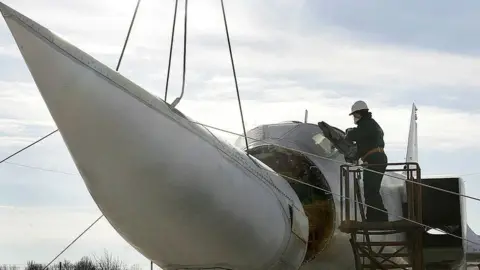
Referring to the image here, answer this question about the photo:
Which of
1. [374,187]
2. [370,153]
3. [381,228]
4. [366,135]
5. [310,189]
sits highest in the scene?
[366,135]

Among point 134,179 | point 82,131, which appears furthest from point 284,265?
point 82,131

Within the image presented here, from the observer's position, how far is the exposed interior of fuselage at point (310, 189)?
35.9 feet

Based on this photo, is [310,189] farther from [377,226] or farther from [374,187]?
[377,226]

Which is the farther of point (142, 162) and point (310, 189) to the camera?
point (310, 189)

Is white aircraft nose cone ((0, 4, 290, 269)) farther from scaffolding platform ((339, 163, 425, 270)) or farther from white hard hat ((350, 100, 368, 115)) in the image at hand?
white hard hat ((350, 100, 368, 115))

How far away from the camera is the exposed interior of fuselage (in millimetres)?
A: 10953

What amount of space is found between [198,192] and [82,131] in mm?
1245

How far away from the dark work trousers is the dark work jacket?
16 centimetres

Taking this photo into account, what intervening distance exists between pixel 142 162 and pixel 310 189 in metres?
4.66

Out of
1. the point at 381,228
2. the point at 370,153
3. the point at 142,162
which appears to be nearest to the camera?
the point at 142,162

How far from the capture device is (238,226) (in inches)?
307

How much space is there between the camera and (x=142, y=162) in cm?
712

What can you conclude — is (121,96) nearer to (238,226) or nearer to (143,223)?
(143,223)

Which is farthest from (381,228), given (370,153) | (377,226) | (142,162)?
(142,162)
